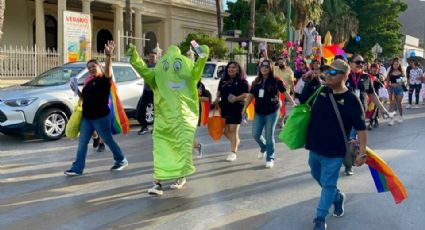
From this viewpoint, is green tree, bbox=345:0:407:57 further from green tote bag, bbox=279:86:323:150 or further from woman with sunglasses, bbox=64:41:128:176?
green tote bag, bbox=279:86:323:150

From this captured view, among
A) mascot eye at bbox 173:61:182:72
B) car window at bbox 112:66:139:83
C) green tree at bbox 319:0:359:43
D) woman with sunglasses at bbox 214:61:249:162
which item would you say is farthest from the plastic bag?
green tree at bbox 319:0:359:43

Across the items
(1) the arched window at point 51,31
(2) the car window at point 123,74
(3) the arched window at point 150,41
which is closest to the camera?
(2) the car window at point 123,74

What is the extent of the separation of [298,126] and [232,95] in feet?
9.98

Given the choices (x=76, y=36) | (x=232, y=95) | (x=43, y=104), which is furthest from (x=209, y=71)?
(x=232, y=95)

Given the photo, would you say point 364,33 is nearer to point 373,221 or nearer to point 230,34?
point 230,34

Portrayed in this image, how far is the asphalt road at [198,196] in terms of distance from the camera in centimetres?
496

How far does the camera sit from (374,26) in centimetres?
4503

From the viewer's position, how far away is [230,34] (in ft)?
91.0

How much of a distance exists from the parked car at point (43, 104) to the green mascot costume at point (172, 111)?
4405 mm

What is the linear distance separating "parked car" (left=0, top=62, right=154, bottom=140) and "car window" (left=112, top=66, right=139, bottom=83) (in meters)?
1.06

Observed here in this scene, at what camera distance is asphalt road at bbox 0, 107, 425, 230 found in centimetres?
496

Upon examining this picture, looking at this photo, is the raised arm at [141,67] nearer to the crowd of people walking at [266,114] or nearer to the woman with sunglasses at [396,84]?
the crowd of people walking at [266,114]

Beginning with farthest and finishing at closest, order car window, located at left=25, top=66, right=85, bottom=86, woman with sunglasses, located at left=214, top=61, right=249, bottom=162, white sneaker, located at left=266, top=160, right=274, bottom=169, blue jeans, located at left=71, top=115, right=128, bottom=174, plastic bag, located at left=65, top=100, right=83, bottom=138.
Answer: car window, located at left=25, top=66, right=85, bottom=86 < woman with sunglasses, located at left=214, top=61, right=249, bottom=162 < white sneaker, located at left=266, top=160, right=274, bottom=169 < plastic bag, located at left=65, top=100, right=83, bottom=138 < blue jeans, located at left=71, top=115, right=128, bottom=174

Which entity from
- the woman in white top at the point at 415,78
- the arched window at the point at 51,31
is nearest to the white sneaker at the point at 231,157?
the woman in white top at the point at 415,78
